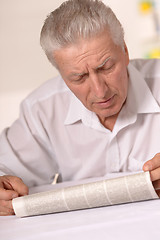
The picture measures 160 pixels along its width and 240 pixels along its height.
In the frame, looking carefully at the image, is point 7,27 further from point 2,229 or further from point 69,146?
point 2,229

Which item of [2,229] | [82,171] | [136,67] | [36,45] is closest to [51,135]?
[82,171]

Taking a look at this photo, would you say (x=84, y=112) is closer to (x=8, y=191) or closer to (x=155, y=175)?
(x=8, y=191)

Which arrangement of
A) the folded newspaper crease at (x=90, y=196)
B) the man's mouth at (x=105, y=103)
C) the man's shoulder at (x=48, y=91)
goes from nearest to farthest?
the folded newspaper crease at (x=90, y=196) → the man's mouth at (x=105, y=103) → the man's shoulder at (x=48, y=91)

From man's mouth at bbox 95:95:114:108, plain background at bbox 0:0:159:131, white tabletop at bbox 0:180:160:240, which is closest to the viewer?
white tabletop at bbox 0:180:160:240

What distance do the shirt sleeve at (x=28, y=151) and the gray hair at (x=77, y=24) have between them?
1.35ft

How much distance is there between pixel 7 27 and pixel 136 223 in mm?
3882

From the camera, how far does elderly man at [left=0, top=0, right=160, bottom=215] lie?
141cm

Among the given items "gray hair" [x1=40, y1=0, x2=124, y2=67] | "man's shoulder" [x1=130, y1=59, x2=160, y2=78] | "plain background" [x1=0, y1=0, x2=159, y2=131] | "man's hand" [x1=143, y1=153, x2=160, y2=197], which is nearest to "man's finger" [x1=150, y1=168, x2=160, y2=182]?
"man's hand" [x1=143, y1=153, x2=160, y2=197]

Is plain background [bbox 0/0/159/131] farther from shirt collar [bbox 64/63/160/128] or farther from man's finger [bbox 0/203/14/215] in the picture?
man's finger [bbox 0/203/14/215]

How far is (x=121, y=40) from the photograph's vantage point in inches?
59.2

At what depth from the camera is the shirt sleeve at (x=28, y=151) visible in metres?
1.73

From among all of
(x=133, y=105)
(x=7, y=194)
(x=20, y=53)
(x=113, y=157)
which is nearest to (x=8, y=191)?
(x=7, y=194)

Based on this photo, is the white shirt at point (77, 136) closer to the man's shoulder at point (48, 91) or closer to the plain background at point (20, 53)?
the man's shoulder at point (48, 91)

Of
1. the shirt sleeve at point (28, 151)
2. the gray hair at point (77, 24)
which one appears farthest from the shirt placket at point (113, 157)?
the gray hair at point (77, 24)
